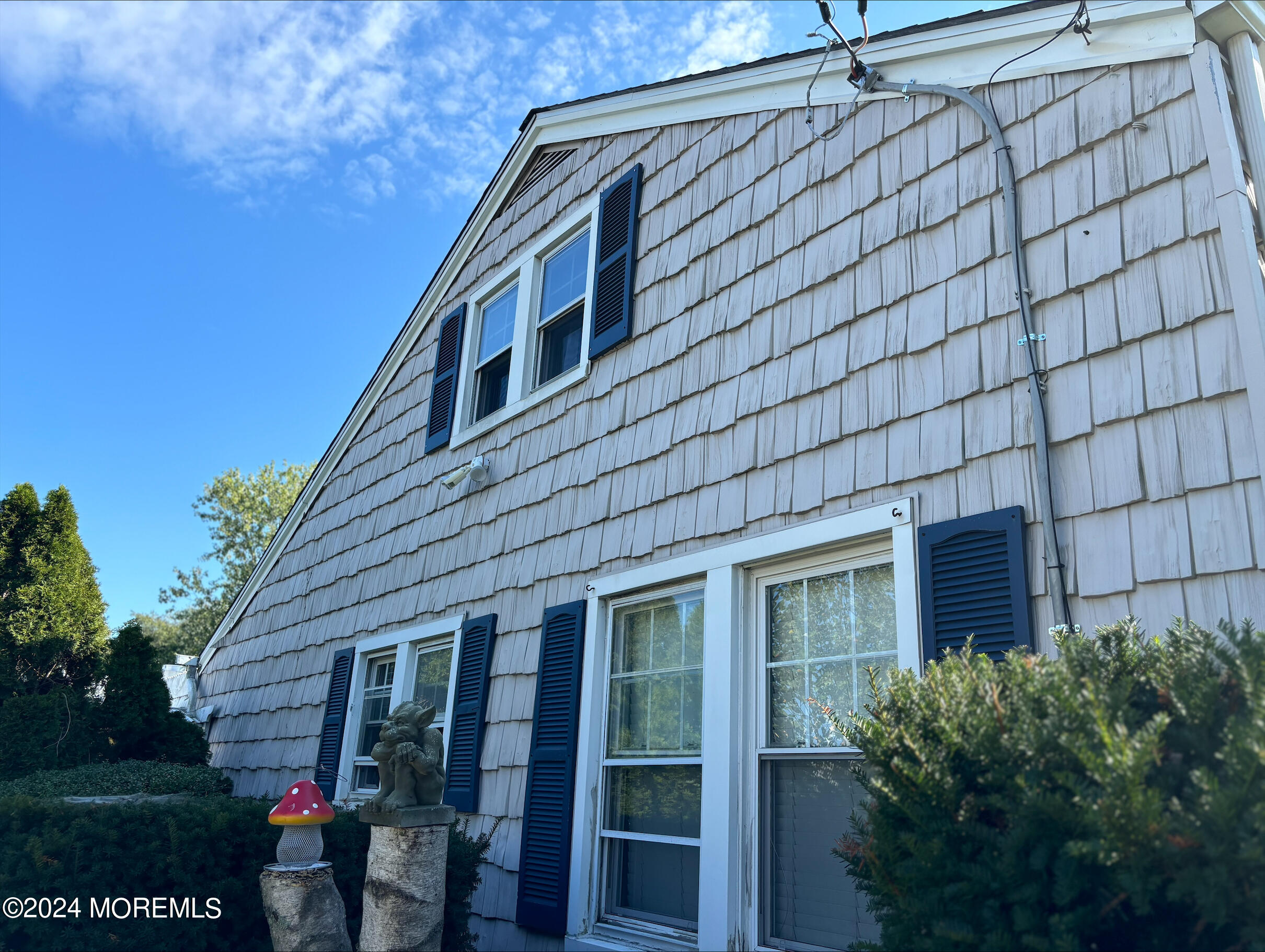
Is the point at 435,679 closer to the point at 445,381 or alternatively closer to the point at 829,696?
the point at 445,381

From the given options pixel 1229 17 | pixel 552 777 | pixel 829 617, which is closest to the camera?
pixel 1229 17

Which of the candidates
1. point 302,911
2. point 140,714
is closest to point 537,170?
point 302,911

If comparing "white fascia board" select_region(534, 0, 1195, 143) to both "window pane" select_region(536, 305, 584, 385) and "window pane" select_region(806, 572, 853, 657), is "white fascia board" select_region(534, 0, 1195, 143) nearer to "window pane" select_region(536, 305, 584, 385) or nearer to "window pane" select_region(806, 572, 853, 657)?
"window pane" select_region(536, 305, 584, 385)

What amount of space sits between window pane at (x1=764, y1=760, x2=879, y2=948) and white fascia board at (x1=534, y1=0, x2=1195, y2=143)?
9.18 ft

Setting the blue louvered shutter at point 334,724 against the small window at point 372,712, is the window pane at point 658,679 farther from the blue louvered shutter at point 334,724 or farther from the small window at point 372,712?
the blue louvered shutter at point 334,724

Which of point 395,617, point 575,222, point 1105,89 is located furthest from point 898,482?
point 395,617

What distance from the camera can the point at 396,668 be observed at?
6809mm

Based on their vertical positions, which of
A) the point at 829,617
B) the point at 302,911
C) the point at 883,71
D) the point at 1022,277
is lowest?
the point at 302,911

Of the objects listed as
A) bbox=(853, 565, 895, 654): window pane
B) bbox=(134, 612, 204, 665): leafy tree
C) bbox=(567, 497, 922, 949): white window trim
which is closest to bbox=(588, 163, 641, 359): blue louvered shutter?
bbox=(567, 497, 922, 949): white window trim

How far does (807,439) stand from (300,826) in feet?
8.86

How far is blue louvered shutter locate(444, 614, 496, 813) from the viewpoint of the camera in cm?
550

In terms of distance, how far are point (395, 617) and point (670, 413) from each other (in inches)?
131

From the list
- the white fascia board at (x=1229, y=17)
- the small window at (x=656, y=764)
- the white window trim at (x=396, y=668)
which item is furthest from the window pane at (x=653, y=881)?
the white fascia board at (x=1229, y=17)

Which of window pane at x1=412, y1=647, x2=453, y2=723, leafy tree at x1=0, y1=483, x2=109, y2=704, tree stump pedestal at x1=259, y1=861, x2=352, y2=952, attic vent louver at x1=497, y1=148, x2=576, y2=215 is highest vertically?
attic vent louver at x1=497, y1=148, x2=576, y2=215
